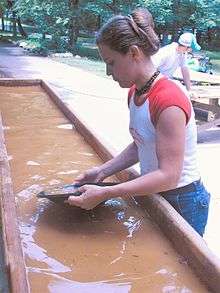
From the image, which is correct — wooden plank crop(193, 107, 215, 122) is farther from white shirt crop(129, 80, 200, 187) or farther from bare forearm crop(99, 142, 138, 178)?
white shirt crop(129, 80, 200, 187)

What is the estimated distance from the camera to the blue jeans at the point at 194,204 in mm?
2371

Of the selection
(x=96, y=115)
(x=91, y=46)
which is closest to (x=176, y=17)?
(x=91, y=46)

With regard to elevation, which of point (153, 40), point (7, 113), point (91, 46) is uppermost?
point (153, 40)

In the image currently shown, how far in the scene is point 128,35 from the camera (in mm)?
2084

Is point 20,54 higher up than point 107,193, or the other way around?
point 107,193

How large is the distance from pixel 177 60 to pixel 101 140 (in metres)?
3.82

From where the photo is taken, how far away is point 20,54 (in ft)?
69.4

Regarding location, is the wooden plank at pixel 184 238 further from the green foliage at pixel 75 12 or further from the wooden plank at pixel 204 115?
the green foliage at pixel 75 12

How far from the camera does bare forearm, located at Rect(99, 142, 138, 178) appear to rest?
103 inches

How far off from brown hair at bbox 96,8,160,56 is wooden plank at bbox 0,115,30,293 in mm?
910

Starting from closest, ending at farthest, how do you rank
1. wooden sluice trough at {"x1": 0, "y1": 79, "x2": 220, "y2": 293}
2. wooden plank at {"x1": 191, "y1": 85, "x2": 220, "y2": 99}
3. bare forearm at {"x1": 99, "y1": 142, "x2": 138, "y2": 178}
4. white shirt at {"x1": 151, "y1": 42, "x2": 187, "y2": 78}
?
wooden sluice trough at {"x1": 0, "y1": 79, "x2": 220, "y2": 293}, bare forearm at {"x1": 99, "y1": 142, "x2": 138, "y2": 178}, white shirt at {"x1": 151, "y1": 42, "x2": 187, "y2": 78}, wooden plank at {"x1": 191, "y1": 85, "x2": 220, "y2": 99}

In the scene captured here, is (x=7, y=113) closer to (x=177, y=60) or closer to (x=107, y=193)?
(x=177, y=60)

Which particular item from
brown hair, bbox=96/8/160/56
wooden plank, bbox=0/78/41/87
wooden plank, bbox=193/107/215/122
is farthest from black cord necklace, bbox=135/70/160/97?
wooden plank, bbox=193/107/215/122

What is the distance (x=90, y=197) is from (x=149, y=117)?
44 cm
